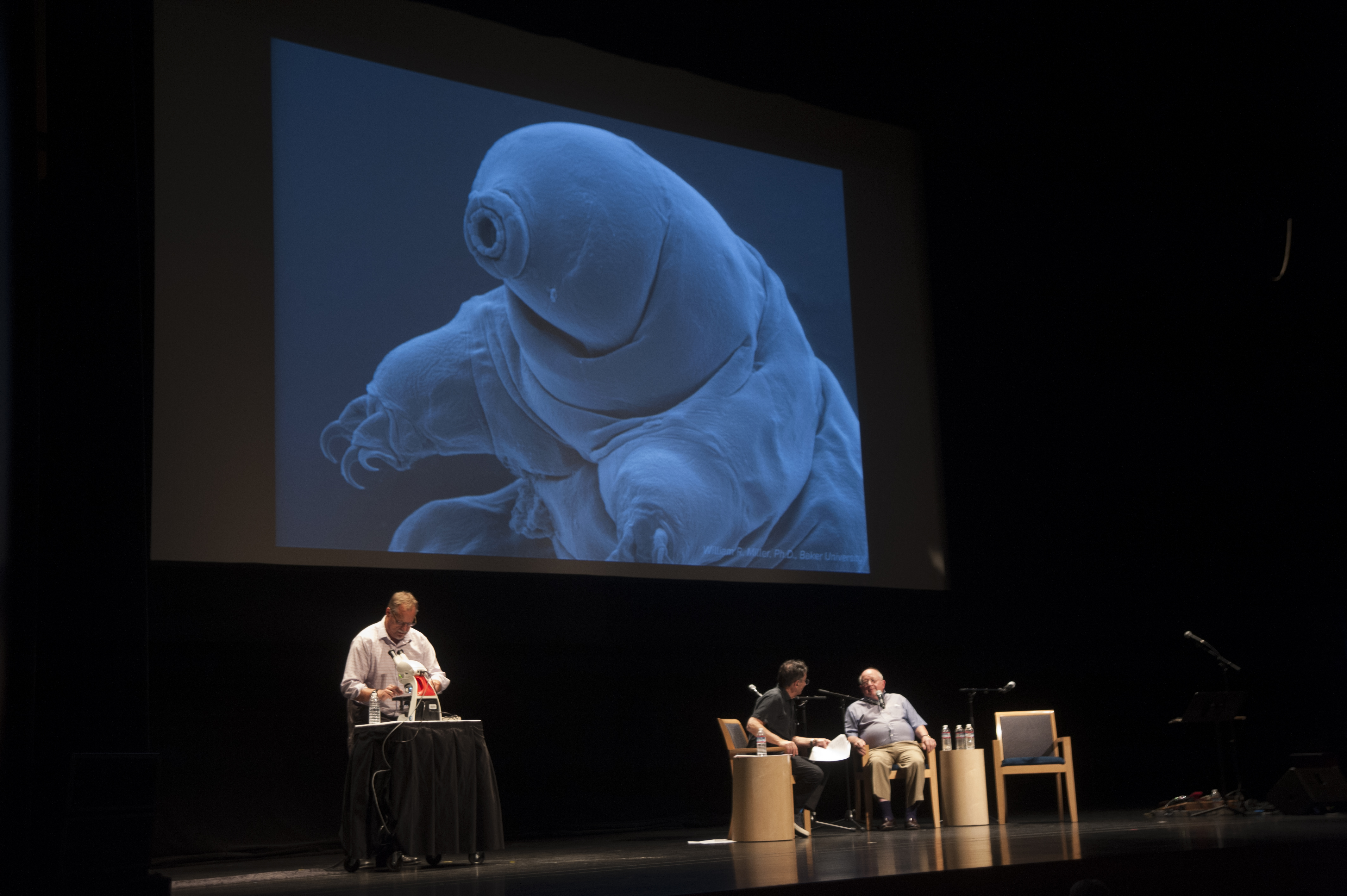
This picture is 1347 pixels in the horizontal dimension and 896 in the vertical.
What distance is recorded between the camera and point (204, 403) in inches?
→ 198

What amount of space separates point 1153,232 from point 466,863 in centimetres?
611

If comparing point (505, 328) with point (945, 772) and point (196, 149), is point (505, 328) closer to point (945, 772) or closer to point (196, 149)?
point (196, 149)

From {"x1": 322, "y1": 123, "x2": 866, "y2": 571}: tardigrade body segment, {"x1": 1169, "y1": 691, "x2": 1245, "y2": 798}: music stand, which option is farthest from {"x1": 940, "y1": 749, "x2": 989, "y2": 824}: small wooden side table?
{"x1": 322, "y1": 123, "x2": 866, "y2": 571}: tardigrade body segment

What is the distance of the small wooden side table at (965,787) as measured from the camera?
6.20 m

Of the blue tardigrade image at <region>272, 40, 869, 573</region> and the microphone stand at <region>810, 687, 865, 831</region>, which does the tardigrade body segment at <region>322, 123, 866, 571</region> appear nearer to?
the blue tardigrade image at <region>272, 40, 869, 573</region>

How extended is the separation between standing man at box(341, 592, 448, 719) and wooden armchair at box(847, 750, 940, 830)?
2573 millimetres

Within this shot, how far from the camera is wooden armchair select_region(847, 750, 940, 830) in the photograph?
618cm

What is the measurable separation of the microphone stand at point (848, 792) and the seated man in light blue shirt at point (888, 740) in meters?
0.11

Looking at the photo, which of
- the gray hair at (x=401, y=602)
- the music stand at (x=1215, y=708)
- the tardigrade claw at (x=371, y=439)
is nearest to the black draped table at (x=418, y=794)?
the gray hair at (x=401, y=602)

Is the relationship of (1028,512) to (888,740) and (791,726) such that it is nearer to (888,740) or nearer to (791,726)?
(888,740)

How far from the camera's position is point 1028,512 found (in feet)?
25.0

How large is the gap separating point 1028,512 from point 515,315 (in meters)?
3.70

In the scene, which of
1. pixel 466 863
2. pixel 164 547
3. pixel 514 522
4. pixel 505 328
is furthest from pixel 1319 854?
pixel 164 547

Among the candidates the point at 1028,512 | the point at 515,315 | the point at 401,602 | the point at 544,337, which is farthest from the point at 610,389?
the point at 1028,512
